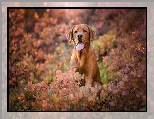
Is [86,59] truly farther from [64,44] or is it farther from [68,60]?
[64,44]

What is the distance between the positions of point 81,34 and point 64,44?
9.7 inches

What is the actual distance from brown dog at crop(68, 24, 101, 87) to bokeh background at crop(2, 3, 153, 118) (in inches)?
2.3

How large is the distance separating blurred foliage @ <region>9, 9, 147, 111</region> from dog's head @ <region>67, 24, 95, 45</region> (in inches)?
2.3

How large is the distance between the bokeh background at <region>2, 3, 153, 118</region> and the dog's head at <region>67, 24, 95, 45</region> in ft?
0.19

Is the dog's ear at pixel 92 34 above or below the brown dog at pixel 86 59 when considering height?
above

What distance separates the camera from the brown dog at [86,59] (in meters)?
4.78

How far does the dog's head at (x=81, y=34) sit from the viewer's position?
4.74 metres

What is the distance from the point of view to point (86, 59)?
480 centimetres

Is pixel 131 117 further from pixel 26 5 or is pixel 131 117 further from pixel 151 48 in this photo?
pixel 26 5

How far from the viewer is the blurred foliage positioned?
15.7 ft

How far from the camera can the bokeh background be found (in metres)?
4.80

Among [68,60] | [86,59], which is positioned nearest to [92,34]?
[86,59]

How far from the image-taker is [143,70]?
478cm

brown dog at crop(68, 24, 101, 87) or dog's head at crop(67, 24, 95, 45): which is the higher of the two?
dog's head at crop(67, 24, 95, 45)
